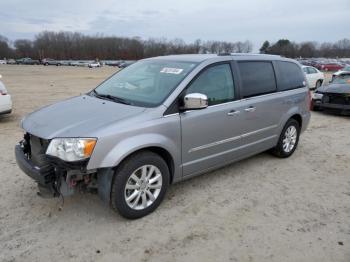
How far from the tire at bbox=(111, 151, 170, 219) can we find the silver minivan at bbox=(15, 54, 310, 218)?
1 centimetres

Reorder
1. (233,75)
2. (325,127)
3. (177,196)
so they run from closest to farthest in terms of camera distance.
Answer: (177,196)
(233,75)
(325,127)

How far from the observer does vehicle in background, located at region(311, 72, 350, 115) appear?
9773 millimetres

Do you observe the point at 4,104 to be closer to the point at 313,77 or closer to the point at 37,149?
the point at 37,149

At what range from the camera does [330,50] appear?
4459 inches

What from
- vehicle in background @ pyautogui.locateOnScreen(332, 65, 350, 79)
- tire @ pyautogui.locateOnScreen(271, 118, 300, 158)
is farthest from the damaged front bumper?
vehicle in background @ pyautogui.locateOnScreen(332, 65, 350, 79)

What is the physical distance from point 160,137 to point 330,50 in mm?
124897

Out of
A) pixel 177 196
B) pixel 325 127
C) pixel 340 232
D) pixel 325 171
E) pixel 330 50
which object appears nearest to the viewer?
pixel 340 232

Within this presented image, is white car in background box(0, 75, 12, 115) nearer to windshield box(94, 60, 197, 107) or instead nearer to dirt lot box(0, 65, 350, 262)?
dirt lot box(0, 65, 350, 262)

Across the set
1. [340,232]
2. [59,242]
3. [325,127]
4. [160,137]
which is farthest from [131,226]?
[325,127]

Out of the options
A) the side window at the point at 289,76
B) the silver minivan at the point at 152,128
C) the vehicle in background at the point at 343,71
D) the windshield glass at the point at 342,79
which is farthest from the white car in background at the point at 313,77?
the silver minivan at the point at 152,128

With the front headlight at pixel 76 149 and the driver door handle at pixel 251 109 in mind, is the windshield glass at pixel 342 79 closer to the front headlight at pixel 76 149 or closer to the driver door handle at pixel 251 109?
the driver door handle at pixel 251 109

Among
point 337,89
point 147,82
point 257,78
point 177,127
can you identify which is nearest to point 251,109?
point 257,78

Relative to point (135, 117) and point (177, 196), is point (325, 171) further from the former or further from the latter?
point (135, 117)

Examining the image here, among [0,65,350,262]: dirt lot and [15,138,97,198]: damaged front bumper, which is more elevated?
[15,138,97,198]: damaged front bumper
